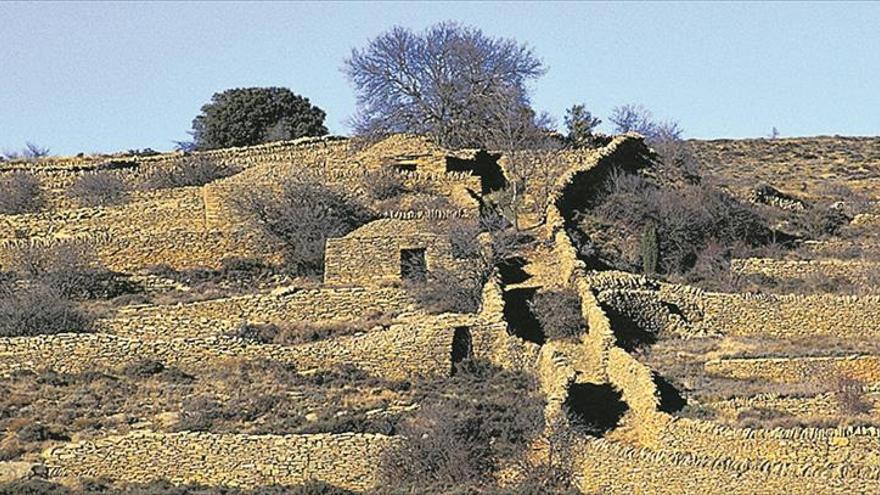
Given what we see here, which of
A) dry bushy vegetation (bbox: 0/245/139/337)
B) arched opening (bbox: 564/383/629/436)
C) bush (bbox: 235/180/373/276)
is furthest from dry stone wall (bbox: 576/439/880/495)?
bush (bbox: 235/180/373/276)

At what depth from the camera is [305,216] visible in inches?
1670

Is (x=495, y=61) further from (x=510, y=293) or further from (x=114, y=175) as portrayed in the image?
(x=510, y=293)

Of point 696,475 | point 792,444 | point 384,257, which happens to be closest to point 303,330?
point 384,257

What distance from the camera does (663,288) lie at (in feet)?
125

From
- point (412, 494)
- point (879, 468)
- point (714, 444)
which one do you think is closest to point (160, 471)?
point (412, 494)

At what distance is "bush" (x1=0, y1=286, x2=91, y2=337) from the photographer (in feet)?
121

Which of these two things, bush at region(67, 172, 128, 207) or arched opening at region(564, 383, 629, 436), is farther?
bush at region(67, 172, 128, 207)

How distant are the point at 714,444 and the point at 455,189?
17266 mm

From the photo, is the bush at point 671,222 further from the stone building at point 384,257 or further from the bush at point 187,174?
the bush at point 187,174

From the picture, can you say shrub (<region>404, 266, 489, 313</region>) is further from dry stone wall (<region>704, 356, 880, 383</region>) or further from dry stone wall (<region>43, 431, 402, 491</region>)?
dry stone wall (<region>43, 431, 402, 491</region>)

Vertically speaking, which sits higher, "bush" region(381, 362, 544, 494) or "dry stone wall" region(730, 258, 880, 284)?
"dry stone wall" region(730, 258, 880, 284)

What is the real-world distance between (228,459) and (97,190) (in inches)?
765

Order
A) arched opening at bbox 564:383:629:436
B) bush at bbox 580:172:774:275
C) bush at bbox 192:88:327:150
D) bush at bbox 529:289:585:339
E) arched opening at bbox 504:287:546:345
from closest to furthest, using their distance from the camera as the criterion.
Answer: arched opening at bbox 564:383:629:436
arched opening at bbox 504:287:546:345
bush at bbox 529:289:585:339
bush at bbox 580:172:774:275
bush at bbox 192:88:327:150

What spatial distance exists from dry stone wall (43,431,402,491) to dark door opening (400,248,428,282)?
908 centimetres
